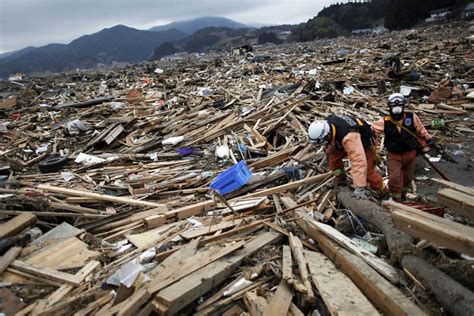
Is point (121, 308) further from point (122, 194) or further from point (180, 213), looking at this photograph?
point (122, 194)

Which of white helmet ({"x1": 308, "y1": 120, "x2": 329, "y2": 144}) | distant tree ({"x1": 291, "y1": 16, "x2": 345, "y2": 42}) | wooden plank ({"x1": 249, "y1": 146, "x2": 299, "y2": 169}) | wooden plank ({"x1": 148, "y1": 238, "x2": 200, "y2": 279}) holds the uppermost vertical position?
distant tree ({"x1": 291, "y1": 16, "x2": 345, "y2": 42})

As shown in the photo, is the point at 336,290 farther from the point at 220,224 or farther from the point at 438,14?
the point at 438,14

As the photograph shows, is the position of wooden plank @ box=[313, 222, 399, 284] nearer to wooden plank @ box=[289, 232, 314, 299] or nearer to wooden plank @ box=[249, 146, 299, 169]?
wooden plank @ box=[289, 232, 314, 299]

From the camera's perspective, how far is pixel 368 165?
4832mm

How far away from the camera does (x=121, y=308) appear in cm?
272

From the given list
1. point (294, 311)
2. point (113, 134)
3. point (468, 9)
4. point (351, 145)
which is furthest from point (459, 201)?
point (468, 9)

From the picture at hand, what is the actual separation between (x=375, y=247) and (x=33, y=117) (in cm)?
1219

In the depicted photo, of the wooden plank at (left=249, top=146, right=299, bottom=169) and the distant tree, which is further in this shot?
the distant tree

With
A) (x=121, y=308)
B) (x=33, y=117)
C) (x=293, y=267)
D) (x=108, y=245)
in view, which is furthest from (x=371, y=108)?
(x=33, y=117)

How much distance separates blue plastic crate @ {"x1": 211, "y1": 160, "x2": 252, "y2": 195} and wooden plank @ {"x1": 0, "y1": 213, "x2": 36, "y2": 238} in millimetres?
2548

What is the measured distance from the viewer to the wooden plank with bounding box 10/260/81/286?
3.40m

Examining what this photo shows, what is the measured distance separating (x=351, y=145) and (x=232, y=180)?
1.94m

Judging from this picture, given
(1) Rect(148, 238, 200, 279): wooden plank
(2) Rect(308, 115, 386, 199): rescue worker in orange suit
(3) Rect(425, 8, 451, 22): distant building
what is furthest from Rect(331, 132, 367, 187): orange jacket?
(3) Rect(425, 8, 451, 22): distant building

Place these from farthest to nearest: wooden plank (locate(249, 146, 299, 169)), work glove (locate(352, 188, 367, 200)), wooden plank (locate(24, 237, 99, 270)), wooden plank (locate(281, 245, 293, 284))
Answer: wooden plank (locate(249, 146, 299, 169)), work glove (locate(352, 188, 367, 200)), wooden plank (locate(24, 237, 99, 270)), wooden plank (locate(281, 245, 293, 284))
